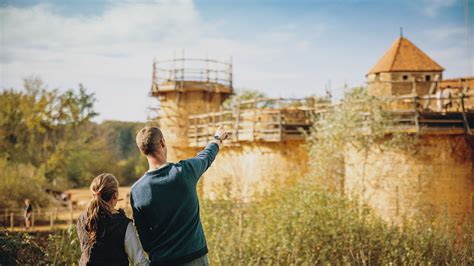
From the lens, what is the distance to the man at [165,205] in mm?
3602

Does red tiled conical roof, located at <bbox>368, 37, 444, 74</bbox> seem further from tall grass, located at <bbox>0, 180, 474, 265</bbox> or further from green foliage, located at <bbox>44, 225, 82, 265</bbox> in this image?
green foliage, located at <bbox>44, 225, 82, 265</bbox>

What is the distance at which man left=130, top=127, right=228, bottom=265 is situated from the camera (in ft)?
11.8

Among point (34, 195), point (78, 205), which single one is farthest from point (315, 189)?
point (78, 205)

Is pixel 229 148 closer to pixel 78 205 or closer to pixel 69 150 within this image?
pixel 78 205

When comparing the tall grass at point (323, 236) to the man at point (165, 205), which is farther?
the tall grass at point (323, 236)

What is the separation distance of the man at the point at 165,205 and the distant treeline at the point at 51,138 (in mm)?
19421

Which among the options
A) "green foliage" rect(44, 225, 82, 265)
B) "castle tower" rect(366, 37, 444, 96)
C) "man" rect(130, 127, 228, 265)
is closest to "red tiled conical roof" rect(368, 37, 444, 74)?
"castle tower" rect(366, 37, 444, 96)

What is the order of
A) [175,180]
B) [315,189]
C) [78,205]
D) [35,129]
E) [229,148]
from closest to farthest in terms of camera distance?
1. [175,180]
2. [315,189]
3. [229,148]
4. [78,205]
5. [35,129]

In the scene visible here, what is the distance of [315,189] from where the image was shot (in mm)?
10594

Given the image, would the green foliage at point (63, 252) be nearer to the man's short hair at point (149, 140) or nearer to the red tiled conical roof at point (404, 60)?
the man's short hair at point (149, 140)

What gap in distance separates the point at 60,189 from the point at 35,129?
13.5ft

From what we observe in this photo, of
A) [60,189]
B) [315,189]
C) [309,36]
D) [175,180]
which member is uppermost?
[309,36]

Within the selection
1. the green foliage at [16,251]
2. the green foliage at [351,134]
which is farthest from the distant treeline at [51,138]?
the green foliage at [16,251]

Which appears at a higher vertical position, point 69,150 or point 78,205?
point 69,150
